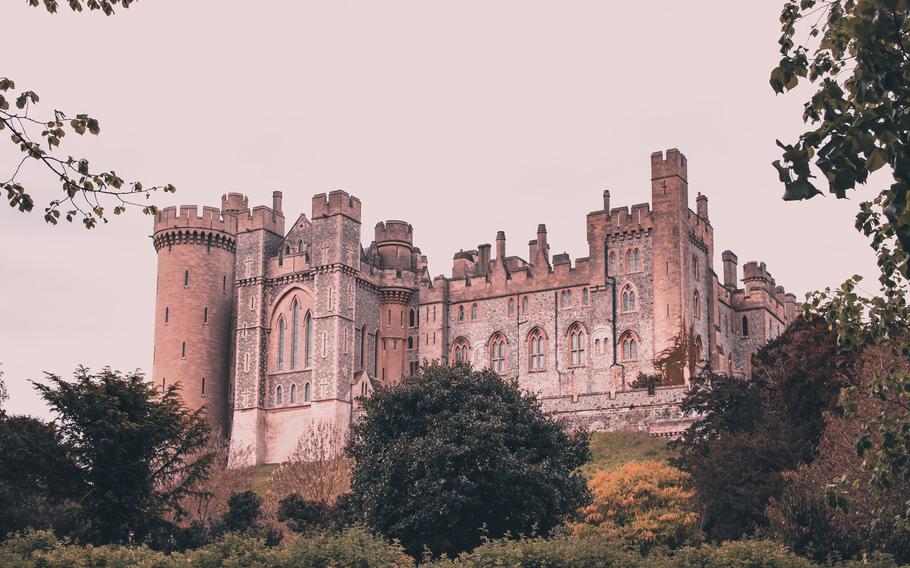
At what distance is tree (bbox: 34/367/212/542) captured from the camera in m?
38.5

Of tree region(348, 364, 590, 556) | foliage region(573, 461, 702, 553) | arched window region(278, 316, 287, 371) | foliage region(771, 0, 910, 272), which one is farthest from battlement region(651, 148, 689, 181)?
foliage region(771, 0, 910, 272)

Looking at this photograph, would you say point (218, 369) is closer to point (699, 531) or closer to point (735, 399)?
point (735, 399)

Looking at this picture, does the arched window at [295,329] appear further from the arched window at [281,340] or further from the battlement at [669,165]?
the battlement at [669,165]

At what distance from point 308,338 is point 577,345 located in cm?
1644

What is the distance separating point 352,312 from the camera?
7756 centimetres

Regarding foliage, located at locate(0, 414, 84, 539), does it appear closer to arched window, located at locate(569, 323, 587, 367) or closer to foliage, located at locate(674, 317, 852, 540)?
foliage, located at locate(674, 317, 852, 540)

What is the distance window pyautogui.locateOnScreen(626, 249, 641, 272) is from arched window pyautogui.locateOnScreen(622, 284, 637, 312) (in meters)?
1.01

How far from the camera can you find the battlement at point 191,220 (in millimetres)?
80188

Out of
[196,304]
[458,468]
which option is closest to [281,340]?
[196,304]

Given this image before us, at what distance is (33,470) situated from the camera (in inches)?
1527

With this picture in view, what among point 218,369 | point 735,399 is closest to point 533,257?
point 218,369

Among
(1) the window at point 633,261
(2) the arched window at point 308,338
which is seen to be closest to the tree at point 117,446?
(2) the arched window at point 308,338

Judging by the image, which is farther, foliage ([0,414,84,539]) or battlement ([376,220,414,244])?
battlement ([376,220,414,244])

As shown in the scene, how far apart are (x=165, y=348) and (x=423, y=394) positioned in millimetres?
41607
